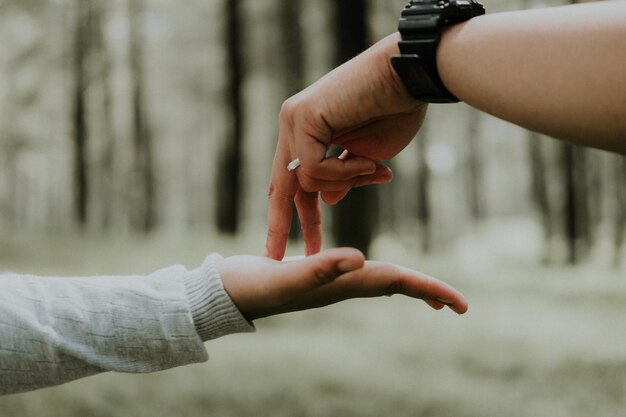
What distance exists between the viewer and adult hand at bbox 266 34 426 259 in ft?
5.17

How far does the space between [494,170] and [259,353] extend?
86.0 ft

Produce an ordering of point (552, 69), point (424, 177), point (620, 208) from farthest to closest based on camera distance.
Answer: point (424, 177), point (620, 208), point (552, 69)

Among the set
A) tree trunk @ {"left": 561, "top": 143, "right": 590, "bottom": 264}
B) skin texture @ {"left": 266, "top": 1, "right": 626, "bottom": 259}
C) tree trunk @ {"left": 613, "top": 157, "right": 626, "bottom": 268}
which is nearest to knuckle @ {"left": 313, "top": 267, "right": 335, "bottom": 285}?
skin texture @ {"left": 266, "top": 1, "right": 626, "bottom": 259}

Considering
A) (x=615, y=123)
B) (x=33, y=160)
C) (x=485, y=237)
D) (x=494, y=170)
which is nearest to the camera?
(x=615, y=123)

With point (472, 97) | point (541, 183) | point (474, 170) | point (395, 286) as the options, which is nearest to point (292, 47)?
point (541, 183)

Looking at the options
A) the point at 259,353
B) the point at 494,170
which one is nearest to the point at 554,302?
the point at 259,353

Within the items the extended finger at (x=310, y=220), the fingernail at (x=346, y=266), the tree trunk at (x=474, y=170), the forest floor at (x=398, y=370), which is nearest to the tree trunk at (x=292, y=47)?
the forest floor at (x=398, y=370)

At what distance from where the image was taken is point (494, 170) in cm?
3116

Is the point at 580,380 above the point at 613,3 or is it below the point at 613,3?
below

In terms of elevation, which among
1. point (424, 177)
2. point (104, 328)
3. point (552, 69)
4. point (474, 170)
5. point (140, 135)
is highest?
point (552, 69)

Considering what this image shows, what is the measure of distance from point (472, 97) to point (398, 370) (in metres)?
5.12

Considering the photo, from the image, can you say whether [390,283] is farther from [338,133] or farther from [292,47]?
[292,47]

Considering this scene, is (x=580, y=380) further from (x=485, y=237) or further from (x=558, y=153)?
(x=485, y=237)

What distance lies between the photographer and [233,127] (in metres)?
13.0
